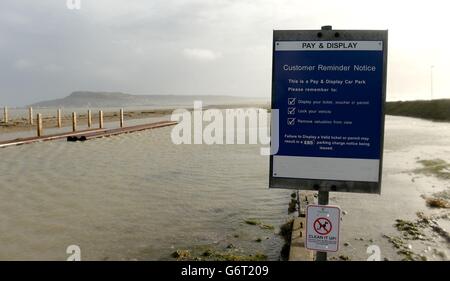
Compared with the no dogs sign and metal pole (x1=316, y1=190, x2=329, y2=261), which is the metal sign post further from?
the no dogs sign

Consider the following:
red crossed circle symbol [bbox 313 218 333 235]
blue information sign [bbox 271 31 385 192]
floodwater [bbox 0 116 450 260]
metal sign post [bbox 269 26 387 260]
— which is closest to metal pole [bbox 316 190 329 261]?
metal sign post [bbox 269 26 387 260]

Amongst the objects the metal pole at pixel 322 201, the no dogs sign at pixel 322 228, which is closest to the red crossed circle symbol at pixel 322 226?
the no dogs sign at pixel 322 228

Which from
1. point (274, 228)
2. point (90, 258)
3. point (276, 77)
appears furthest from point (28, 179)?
point (276, 77)

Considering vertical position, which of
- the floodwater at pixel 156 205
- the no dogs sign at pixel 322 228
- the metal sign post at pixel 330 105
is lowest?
the floodwater at pixel 156 205

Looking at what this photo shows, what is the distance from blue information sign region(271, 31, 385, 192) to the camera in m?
4.12

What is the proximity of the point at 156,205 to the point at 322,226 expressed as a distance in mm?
7487

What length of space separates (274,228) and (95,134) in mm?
22517

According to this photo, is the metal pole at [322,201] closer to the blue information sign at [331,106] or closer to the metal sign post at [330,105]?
the metal sign post at [330,105]

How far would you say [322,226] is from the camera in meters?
4.19

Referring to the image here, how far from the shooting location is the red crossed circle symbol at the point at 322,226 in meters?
4.16

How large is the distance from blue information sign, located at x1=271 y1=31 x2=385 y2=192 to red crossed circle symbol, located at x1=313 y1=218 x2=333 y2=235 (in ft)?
1.42

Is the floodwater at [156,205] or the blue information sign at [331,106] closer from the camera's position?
the blue information sign at [331,106]

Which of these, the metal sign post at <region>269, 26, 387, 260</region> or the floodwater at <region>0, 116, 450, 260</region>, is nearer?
the metal sign post at <region>269, 26, 387, 260</region>

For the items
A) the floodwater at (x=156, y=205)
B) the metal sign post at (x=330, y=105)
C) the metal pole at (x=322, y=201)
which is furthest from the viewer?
the floodwater at (x=156, y=205)
